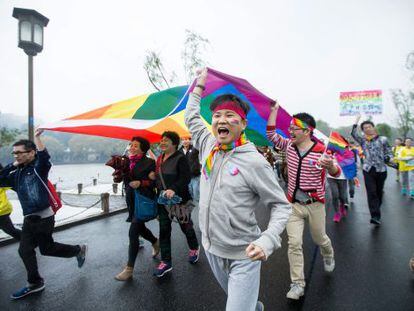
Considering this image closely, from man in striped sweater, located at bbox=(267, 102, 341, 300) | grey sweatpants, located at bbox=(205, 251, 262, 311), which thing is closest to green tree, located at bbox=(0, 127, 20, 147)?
man in striped sweater, located at bbox=(267, 102, 341, 300)

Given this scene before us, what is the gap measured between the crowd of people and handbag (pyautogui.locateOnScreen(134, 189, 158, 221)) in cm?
2

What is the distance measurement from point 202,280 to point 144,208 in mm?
1248

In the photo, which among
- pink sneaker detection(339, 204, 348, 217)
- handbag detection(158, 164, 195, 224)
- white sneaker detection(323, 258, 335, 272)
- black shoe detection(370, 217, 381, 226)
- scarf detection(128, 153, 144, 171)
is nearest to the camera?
white sneaker detection(323, 258, 335, 272)

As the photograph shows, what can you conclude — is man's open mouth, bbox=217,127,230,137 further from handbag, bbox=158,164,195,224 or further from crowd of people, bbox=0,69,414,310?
handbag, bbox=158,164,195,224

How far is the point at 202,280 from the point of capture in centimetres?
359

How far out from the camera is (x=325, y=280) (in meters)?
3.49

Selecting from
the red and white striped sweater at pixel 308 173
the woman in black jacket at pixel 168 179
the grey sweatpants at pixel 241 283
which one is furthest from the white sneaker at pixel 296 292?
the woman in black jacket at pixel 168 179

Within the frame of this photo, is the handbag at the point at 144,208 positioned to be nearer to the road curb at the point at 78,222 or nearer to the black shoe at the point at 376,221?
the road curb at the point at 78,222

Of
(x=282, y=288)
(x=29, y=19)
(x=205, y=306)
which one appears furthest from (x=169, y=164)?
(x=29, y=19)

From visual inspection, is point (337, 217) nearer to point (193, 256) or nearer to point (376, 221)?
point (376, 221)

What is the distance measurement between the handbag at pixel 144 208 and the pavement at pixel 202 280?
Answer: 0.85 metres

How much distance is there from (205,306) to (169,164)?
187 cm

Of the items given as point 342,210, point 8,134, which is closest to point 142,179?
point 342,210

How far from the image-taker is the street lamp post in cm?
571
